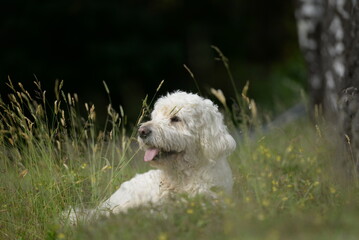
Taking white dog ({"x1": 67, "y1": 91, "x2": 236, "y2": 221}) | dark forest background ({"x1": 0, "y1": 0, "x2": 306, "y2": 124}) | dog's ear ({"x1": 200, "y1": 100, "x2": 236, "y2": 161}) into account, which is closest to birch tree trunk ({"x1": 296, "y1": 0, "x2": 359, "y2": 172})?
dog's ear ({"x1": 200, "y1": 100, "x2": 236, "y2": 161})

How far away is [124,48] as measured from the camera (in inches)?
629

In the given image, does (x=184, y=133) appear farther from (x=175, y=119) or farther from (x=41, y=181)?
(x=41, y=181)

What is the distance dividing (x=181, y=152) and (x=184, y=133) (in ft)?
0.56

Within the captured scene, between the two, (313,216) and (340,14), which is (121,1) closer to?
(340,14)

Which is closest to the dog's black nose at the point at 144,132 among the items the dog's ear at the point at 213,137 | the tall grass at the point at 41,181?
the tall grass at the point at 41,181

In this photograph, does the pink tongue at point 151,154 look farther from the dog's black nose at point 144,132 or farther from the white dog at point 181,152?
the dog's black nose at point 144,132

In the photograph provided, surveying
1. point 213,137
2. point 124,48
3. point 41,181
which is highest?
point 213,137

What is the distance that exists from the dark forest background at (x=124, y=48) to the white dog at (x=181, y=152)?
27.3 feet

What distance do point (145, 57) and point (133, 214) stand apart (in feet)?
40.2

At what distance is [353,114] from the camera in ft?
18.1

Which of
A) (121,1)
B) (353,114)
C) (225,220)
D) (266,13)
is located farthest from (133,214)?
(266,13)

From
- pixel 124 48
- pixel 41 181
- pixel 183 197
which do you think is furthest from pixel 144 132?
pixel 124 48

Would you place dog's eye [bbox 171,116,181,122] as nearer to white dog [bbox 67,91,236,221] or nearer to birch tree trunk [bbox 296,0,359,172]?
white dog [bbox 67,91,236,221]

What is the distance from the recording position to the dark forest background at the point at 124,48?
592 inches
